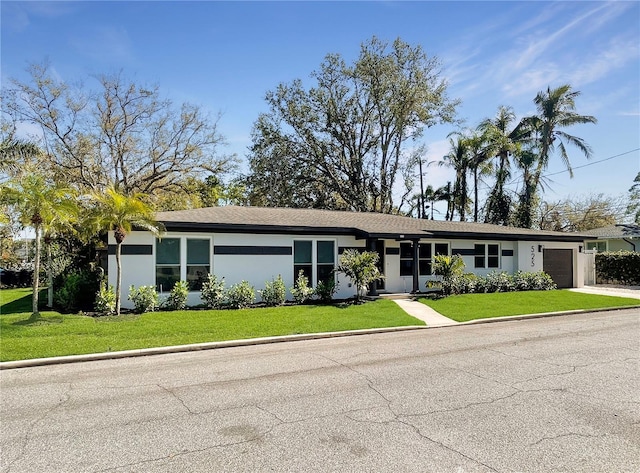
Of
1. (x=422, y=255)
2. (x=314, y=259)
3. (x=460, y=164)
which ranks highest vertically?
(x=460, y=164)

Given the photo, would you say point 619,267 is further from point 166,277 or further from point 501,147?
point 166,277

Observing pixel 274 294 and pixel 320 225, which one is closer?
pixel 274 294

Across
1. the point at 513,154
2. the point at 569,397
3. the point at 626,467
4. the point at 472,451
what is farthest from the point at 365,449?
the point at 513,154

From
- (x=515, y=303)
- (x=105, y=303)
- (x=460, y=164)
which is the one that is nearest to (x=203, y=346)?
(x=105, y=303)

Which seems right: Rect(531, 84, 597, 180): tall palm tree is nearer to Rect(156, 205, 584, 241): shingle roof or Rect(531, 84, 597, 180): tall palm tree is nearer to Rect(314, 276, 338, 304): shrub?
Rect(156, 205, 584, 241): shingle roof

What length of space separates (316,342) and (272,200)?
26.9 m

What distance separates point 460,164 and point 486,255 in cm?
1550

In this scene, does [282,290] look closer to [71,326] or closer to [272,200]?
[71,326]

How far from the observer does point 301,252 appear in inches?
636

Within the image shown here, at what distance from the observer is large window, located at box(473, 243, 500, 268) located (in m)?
20.3

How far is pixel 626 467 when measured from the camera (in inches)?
146

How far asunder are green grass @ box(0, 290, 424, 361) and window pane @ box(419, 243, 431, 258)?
5.70 m

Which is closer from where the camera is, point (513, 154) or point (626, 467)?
point (626, 467)

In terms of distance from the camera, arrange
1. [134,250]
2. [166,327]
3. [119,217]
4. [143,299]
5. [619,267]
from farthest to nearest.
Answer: [619,267] → [134,250] → [143,299] → [119,217] → [166,327]
